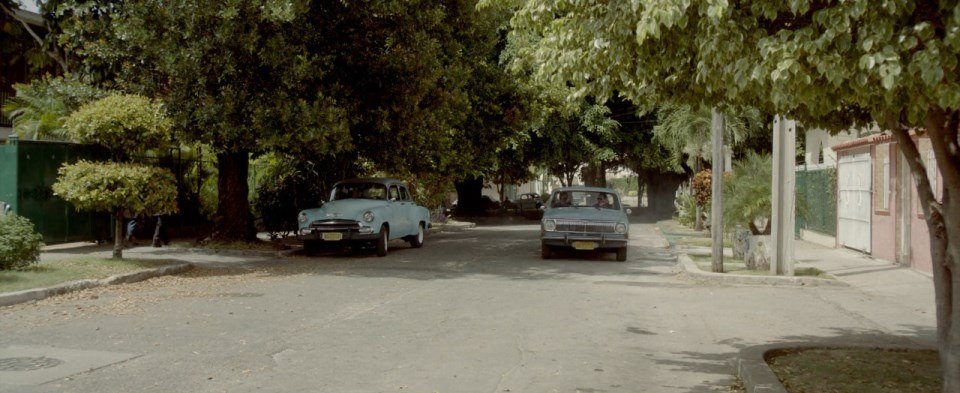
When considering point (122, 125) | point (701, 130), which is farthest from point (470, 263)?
point (701, 130)

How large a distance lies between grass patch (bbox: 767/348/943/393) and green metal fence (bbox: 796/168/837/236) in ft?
40.0

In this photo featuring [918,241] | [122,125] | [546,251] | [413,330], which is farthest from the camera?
[546,251]

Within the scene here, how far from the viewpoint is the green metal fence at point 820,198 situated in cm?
2017

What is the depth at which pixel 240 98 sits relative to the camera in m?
15.7

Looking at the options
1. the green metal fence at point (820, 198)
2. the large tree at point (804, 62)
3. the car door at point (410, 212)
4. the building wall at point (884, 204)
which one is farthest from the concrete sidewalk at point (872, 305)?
the car door at point (410, 212)

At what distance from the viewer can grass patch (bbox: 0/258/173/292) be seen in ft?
36.0

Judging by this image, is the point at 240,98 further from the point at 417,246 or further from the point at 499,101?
the point at 499,101

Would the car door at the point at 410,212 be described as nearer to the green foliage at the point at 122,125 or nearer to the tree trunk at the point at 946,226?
the green foliage at the point at 122,125

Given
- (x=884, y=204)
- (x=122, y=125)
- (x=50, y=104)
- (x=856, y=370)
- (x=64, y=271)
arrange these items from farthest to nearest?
(x=50, y=104) → (x=884, y=204) → (x=122, y=125) → (x=64, y=271) → (x=856, y=370)

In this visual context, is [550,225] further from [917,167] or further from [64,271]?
[917,167]

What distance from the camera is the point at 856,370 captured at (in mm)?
6535

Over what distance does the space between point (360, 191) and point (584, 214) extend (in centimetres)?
530

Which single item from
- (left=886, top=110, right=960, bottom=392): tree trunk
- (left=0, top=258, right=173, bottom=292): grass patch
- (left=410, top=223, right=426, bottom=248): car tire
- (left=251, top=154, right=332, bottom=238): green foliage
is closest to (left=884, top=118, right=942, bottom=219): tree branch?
(left=886, top=110, right=960, bottom=392): tree trunk

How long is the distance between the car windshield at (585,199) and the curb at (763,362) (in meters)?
10.1
